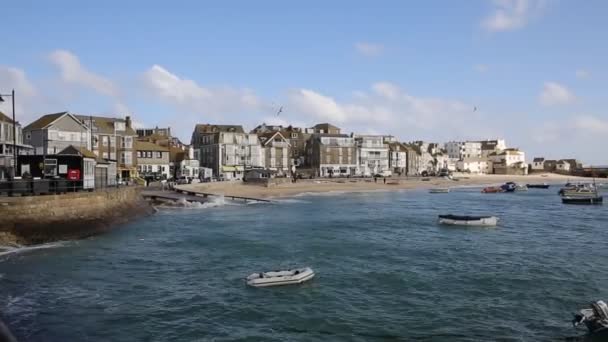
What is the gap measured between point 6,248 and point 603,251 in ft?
112

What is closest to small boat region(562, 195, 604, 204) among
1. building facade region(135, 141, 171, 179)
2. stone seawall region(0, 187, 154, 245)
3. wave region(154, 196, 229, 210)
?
wave region(154, 196, 229, 210)

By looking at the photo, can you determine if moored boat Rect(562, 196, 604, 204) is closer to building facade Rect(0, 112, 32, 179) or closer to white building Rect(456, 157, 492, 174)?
building facade Rect(0, 112, 32, 179)

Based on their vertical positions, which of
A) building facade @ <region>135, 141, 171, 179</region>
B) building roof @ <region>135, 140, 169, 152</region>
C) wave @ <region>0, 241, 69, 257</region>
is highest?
building roof @ <region>135, 140, 169, 152</region>

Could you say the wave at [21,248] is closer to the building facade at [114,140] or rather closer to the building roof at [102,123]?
the building facade at [114,140]

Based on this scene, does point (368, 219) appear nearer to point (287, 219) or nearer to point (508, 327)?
point (287, 219)

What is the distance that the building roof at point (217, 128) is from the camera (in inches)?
4601

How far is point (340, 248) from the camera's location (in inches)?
1236

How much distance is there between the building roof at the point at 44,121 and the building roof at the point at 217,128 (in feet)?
156

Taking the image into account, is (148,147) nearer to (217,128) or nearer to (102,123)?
(102,123)

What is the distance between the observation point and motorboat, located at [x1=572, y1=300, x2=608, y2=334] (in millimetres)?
14945

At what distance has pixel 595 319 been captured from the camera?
49.8ft

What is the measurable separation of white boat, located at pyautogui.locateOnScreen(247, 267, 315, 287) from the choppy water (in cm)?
44

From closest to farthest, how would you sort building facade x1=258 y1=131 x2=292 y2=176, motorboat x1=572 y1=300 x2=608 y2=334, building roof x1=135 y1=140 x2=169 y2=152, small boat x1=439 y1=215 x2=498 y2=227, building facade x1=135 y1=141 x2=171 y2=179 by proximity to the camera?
motorboat x1=572 y1=300 x2=608 y2=334 < small boat x1=439 y1=215 x2=498 y2=227 < building roof x1=135 y1=140 x2=169 y2=152 < building facade x1=135 y1=141 x2=171 y2=179 < building facade x1=258 y1=131 x2=292 y2=176

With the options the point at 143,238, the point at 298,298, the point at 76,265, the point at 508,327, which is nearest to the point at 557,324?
the point at 508,327
